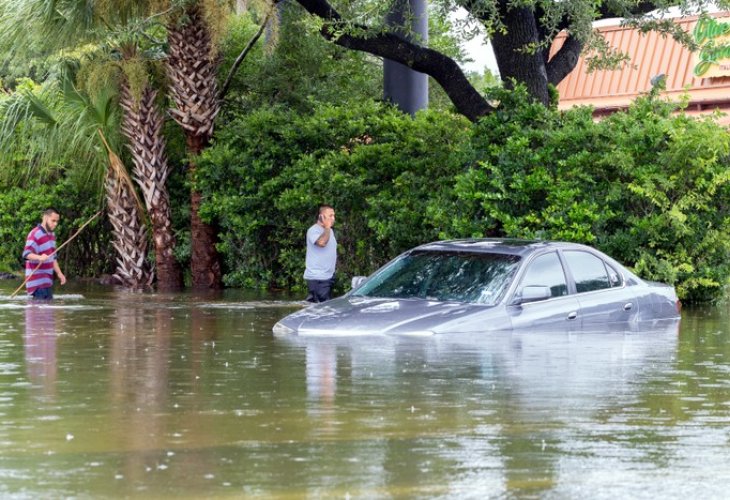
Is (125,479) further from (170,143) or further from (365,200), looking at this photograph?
(170,143)

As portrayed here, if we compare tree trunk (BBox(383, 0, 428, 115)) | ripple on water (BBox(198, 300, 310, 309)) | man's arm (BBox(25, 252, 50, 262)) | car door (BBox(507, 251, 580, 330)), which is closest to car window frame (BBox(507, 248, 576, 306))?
car door (BBox(507, 251, 580, 330))

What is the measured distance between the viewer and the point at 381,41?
2181cm

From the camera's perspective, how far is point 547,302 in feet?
46.8

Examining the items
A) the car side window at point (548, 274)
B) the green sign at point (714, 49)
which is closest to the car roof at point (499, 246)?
the car side window at point (548, 274)

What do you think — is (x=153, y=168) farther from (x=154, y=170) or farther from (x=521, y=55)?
(x=521, y=55)

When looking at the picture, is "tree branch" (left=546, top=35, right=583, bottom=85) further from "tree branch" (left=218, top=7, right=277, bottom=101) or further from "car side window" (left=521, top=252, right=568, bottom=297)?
"car side window" (left=521, top=252, right=568, bottom=297)

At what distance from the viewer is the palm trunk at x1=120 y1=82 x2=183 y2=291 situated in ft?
83.4

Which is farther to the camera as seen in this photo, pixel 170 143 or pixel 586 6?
pixel 170 143

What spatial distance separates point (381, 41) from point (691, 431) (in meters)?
13.8

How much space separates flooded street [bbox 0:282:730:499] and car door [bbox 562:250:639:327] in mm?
262

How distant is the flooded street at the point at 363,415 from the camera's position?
7.15 meters

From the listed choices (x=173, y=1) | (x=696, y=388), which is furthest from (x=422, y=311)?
(x=173, y=1)

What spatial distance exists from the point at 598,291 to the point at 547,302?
39.2 inches

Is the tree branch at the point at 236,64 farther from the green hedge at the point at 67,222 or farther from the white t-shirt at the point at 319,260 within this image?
the white t-shirt at the point at 319,260
